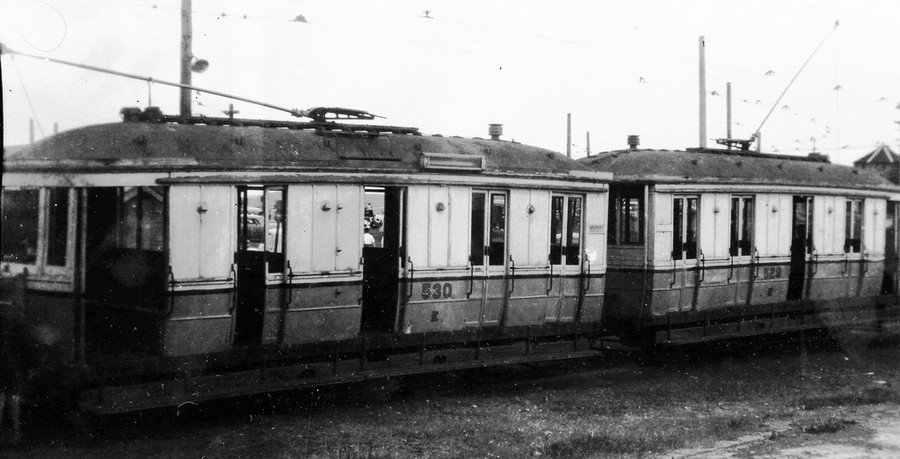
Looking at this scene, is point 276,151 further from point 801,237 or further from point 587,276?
point 801,237

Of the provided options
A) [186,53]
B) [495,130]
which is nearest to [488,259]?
[495,130]

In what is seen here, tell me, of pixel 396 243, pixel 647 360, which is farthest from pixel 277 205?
pixel 647 360

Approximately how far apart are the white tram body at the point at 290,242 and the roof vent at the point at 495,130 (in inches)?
24.6

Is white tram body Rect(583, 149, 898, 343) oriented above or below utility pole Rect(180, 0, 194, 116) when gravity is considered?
below

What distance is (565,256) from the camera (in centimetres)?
1164

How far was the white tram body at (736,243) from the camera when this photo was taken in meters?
12.8

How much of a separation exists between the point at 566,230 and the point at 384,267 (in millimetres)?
2713

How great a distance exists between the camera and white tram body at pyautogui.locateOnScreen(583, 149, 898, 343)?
12.8 metres

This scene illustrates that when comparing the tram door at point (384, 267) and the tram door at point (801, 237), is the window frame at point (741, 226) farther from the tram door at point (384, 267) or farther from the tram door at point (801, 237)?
the tram door at point (384, 267)

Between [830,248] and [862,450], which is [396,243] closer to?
[862,450]

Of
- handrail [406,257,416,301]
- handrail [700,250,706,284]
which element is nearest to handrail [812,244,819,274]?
handrail [700,250,706,284]

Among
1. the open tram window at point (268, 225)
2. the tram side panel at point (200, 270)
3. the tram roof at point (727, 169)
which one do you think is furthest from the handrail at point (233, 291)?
the tram roof at point (727, 169)

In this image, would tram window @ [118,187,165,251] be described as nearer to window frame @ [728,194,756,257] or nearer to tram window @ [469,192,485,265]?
tram window @ [469,192,485,265]

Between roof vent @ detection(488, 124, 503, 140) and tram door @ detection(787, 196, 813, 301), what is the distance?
230 inches
